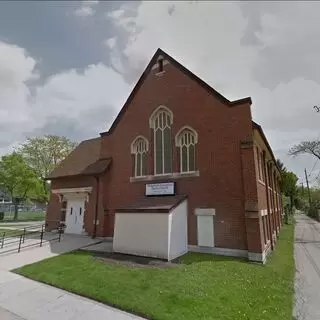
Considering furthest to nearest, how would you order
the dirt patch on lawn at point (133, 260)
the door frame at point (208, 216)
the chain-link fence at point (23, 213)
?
1. the chain-link fence at point (23, 213)
2. the door frame at point (208, 216)
3. the dirt patch on lawn at point (133, 260)

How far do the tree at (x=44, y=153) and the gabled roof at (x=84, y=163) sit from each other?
19.5 m

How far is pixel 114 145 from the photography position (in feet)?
58.4

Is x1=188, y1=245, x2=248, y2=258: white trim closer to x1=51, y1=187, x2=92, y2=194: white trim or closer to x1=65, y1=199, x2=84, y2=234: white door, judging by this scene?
x1=51, y1=187, x2=92, y2=194: white trim

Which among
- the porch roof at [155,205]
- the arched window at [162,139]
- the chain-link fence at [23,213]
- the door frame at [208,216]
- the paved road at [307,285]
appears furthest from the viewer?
the chain-link fence at [23,213]

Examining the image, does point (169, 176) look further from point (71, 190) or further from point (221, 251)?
point (71, 190)

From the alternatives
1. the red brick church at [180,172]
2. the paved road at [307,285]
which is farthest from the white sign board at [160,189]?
the paved road at [307,285]

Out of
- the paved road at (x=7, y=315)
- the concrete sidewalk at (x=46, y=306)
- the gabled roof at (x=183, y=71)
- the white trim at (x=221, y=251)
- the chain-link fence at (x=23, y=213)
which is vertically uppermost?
the gabled roof at (x=183, y=71)

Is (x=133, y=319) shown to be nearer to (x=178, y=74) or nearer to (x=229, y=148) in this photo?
(x=229, y=148)

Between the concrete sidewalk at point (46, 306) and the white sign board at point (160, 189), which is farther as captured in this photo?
the white sign board at point (160, 189)

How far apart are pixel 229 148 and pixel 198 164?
1899 mm

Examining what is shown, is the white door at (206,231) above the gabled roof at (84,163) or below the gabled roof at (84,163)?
below

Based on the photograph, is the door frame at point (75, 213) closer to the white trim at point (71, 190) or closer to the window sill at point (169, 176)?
the white trim at point (71, 190)

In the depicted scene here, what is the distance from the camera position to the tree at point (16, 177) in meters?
36.6

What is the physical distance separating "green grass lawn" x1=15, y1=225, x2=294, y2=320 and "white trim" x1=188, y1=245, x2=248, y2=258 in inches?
24.8
